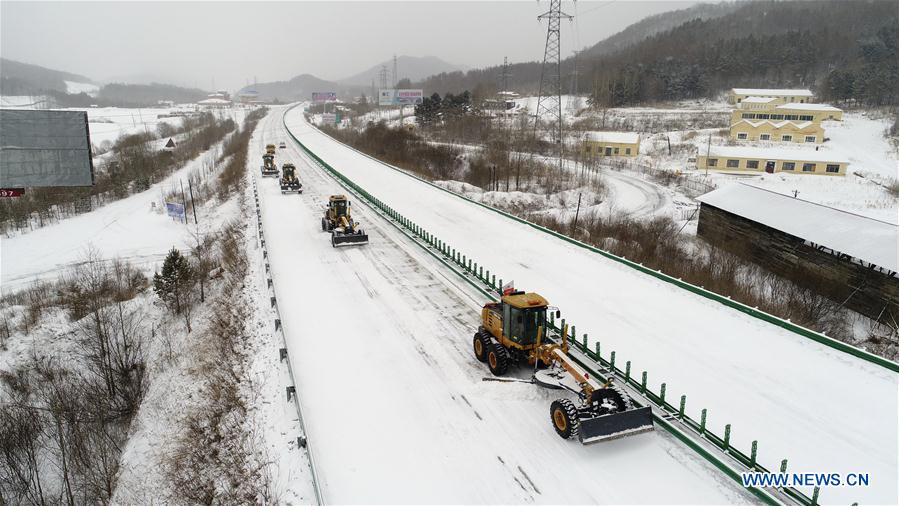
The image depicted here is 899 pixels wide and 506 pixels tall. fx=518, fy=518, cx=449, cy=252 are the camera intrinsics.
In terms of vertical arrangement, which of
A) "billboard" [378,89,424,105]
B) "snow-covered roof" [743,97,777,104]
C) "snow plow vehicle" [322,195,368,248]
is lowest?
"snow plow vehicle" [322,195,368,248]

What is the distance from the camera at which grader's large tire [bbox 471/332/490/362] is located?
14271 mm

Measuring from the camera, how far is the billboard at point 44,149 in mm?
19422

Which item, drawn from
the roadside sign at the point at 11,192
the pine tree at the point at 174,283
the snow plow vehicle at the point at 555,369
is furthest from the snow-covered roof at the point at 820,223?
the roadside sign at the point at 11,192

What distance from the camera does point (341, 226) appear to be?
27062mm

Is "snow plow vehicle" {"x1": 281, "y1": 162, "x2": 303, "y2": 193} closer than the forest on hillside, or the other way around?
"snow plow vehicle" {"x1": 281, "y1": 162, "x2": 303, "y2": 193}

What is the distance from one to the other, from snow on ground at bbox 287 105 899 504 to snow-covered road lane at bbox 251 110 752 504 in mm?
1731

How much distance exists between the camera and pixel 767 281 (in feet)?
90.7

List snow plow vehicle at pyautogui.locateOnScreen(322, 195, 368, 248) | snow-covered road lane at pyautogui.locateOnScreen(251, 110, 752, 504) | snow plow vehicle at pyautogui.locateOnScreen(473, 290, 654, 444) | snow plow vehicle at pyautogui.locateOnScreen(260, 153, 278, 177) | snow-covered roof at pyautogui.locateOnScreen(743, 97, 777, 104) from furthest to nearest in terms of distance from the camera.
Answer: snow-covered roof at pyautogui.locateOnScreen(743, 97, 777, 104), snow plow vehicle at pyautogui.locateOnScreen(260, 153, 278, 177), snow plow vehicle at pyautogui.locateOnScreen(322, 195, 368, 248), snow plow vehicle at pyautogui.locateOnScreen(473, 290, 654, 444), snow-covered road lane at pyautogui.locateOnScreen(251, 110, 752, 504)

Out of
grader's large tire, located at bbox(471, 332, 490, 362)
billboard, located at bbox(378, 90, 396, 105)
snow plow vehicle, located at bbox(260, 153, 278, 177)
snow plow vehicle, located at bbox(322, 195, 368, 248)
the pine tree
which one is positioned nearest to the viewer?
grader's large tire, located at bbox(471, 332, 490, 362)

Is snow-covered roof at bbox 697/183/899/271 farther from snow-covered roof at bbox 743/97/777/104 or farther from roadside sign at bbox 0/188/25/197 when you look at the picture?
snow-covered roof at bbox 743/97/777/104

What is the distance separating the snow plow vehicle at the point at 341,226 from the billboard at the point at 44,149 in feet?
34.7

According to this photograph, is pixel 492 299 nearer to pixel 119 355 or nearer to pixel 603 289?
pixel 603 289

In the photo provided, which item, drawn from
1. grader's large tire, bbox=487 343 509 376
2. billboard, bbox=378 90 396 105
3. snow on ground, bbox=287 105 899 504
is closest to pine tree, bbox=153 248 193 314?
snow on ground, bbox=287 105 899 504

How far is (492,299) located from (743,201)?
2237 cm
